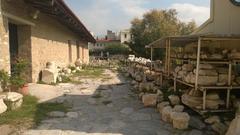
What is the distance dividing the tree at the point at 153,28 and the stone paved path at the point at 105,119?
85.2ft

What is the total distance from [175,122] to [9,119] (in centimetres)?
404

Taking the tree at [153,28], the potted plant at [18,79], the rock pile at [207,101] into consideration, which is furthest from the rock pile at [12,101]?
the tree at [153,28]

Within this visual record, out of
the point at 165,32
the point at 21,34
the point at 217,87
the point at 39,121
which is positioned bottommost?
the point at 39,121

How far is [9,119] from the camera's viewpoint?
22.2 feet

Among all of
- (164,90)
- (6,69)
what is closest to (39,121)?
(6,69)

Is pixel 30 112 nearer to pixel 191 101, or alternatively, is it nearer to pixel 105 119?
pixel 105 119

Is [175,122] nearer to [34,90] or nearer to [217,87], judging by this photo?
[217,87]

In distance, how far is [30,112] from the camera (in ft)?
24.7

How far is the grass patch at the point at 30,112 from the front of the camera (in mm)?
6734

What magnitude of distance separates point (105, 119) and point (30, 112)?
212 cm

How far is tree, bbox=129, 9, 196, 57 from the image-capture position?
39.8 meters

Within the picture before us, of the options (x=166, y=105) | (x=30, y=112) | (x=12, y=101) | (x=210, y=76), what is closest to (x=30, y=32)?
(x=12, y=101)

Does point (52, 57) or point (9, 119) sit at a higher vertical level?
point (52, 57)

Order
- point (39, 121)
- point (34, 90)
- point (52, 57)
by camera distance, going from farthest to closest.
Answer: point (52, 57), point (34, 90), point (39, 121)
